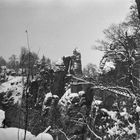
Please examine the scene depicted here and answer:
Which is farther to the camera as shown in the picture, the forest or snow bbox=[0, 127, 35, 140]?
the forest

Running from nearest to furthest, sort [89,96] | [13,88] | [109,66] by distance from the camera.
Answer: [109,66] < [89,96] < [13,88]

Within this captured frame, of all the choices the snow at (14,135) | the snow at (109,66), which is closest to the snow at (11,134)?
the snow at (14,135)

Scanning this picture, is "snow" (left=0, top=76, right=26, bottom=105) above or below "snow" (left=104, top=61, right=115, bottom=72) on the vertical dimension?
below

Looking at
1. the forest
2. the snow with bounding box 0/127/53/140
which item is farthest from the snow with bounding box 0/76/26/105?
the snow with bounding box 0/127/53/140

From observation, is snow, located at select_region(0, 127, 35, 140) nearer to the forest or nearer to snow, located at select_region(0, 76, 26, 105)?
the forest

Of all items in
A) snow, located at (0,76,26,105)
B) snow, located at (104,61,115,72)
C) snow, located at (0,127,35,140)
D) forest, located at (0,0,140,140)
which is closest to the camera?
snow, located at (0,127,35,140)

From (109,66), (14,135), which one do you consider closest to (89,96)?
(109,66)

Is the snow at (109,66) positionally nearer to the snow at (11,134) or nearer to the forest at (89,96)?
the forest at (89,96)

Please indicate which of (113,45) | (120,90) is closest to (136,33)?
(113,45)

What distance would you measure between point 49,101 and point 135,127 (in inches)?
901

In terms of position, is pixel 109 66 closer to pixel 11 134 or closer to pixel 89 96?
pixel 89 96

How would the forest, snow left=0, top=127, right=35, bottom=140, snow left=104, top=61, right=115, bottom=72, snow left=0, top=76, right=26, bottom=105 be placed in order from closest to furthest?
snow left=0, top=127, right=35, bottom=140 → the forest → snow left=104, top=61, right=115, bottom=72 → snow left=0, top=76, right=26, bottom=105

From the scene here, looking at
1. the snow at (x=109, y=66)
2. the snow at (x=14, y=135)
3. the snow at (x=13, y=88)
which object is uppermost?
the snow at (x=109, y=66)

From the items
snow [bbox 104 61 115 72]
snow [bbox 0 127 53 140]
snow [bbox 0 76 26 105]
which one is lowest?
snow [bbox 0 76 26 105]
